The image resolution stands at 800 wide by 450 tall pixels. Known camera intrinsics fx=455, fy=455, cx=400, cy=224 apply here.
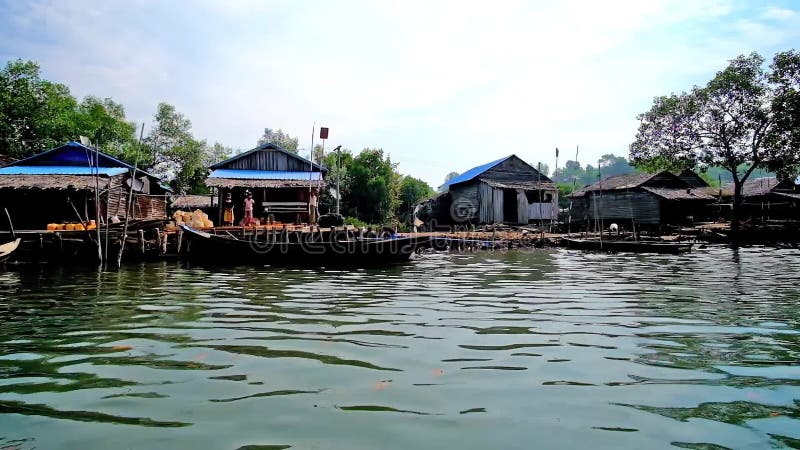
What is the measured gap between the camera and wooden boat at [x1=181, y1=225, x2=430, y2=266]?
14055 mm

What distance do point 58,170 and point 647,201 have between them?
107ft

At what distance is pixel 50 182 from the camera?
1702 cm

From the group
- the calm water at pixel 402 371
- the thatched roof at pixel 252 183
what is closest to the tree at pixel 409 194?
the thatched roof at pixel 252 183

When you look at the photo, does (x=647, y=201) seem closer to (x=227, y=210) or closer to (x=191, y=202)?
(x=227, y=210)

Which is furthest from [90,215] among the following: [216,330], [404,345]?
[404,345]

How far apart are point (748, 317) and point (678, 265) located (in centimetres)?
859

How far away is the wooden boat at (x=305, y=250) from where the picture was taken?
14.1 metres

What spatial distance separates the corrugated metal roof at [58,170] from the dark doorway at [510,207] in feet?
73.5

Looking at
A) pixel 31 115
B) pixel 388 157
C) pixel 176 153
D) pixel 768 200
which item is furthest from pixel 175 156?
pixel 768 200

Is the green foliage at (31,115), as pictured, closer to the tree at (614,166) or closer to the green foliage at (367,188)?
the green foliage at (367,188)

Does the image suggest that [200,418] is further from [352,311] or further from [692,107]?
[692,107]

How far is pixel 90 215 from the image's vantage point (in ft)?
61.7

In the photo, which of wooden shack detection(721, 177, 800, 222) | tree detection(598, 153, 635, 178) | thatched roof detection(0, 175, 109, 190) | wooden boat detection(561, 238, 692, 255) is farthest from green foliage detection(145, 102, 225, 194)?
tree detection(598, 153, 635, 178)

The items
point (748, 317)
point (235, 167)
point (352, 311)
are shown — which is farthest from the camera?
point (235, 167)
